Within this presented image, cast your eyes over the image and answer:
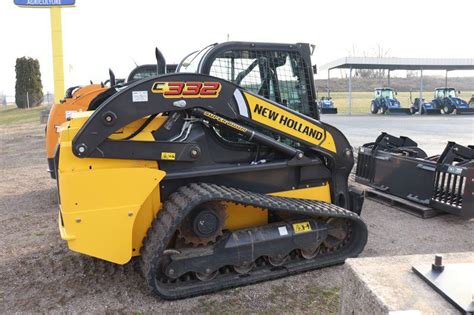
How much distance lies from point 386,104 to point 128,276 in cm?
2717

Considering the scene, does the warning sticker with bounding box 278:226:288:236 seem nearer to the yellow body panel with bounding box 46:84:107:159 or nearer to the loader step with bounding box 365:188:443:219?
the loader step with bounding box 365:188:443:219

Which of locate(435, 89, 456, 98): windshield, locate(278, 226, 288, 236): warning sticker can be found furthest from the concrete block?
locate(435, 89, 456, 98): windshield

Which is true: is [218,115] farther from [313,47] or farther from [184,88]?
[313,47]

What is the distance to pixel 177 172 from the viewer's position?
3.92 m

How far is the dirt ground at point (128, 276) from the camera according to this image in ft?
11.8

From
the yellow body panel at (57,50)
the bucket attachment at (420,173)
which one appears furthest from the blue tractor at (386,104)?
the bucket attachment at (420,173)

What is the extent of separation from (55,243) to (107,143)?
2076mm

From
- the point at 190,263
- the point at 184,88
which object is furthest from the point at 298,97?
the point at 190,263

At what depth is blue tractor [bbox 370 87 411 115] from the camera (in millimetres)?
28094

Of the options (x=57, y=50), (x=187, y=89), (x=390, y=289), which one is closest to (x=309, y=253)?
(x=187, y=89)

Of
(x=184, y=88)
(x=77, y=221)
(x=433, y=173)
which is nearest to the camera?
(x=77, y=221)

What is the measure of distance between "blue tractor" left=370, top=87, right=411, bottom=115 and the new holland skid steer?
25.2 m

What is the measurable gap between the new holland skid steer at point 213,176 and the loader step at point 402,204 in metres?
1.72

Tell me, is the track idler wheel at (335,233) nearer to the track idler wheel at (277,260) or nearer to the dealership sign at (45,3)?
the track idler wheel at (277,260)
